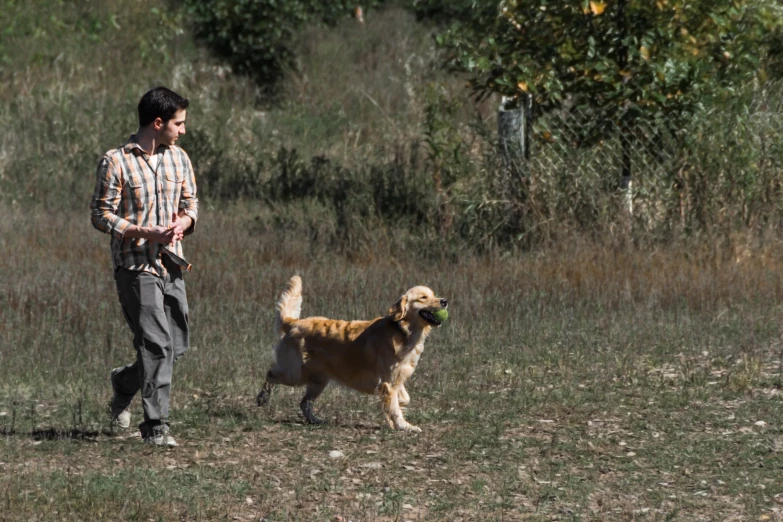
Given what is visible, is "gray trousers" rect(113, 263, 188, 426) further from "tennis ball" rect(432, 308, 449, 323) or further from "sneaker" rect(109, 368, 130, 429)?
"tennis ball" rect(432, 308, 449, 323)

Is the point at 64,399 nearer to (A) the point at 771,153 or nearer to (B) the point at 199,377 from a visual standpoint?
(B) the point at 199,377

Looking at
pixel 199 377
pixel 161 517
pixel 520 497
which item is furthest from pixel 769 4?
pixel 161 517

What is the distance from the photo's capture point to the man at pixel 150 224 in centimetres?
618

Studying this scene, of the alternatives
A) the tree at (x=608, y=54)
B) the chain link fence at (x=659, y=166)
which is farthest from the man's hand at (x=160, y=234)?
the chain link fence at (x=659, y=166)

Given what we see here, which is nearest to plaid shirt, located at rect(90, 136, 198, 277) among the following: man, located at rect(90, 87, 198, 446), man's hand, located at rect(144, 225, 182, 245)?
man, located at rect(90, 87, 198, 446)

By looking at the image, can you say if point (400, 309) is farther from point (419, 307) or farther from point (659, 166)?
point (659, 166)

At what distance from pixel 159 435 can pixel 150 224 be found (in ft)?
3.96

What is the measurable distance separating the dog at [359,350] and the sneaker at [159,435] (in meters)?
0.93

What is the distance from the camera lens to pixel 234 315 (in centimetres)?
998

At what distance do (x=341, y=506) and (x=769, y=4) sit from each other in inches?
376

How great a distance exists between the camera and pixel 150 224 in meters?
6.27

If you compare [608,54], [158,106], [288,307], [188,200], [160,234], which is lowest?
[288,307]

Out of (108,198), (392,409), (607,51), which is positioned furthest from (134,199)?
(607,51)

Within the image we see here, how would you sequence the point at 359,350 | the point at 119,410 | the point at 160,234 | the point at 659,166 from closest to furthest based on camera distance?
1. the point at 160,234
2. the point at 119,410
3. the point at 359,350
4. the point at 659,166
